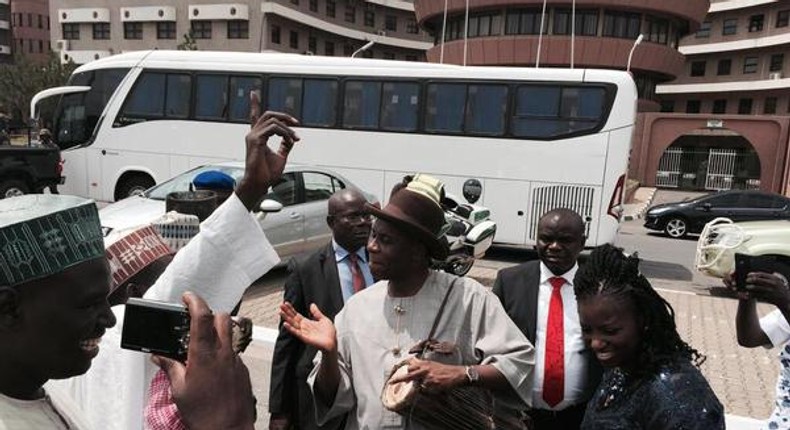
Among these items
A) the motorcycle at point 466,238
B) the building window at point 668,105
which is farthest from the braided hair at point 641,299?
the building window at point 668,105

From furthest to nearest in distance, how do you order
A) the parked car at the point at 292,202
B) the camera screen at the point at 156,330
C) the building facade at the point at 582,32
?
1. the building facade at the point at 582,32
2. the parked car at the point at 292,202
3. the camera screen at the point at 156,330

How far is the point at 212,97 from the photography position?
1168 centimetres

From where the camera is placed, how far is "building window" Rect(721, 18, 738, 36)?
158 ft

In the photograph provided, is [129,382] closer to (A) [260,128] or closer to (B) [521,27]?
(A) [260,128]

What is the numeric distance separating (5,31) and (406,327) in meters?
77.9

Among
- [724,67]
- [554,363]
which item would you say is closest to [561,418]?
[554,363]

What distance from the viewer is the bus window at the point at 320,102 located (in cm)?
1126

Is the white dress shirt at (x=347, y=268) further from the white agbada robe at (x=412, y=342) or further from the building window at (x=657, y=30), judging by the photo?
the building window at (x=657, y=30)

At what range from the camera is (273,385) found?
8.89 feet

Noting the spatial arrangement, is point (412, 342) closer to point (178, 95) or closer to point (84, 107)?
point (178, 95)

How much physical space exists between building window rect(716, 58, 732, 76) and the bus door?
4821 centimetres

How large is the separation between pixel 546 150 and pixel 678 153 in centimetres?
2431

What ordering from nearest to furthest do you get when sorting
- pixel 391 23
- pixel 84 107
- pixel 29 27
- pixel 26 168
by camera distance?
1. pixel 26 168
2. pixel 84 107
3. pixel 391 23
4. pixel 29 27

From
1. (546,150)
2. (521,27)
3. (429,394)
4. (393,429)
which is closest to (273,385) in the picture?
(393,429)
